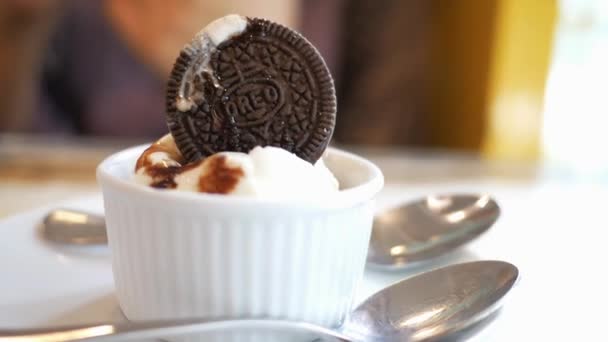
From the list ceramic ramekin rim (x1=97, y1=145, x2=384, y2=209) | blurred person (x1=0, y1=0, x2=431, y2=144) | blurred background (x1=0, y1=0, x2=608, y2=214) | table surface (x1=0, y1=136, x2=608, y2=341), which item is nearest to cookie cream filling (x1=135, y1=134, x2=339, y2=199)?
ceramic ramekin rim (x1=97, y1=145, x2=384, y2=209)

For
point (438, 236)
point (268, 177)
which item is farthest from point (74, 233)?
point (438, 236)

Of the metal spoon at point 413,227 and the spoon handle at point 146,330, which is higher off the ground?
the spoon handle at point 146,330

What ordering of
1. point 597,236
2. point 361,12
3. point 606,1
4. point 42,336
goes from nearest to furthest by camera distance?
1. point 42,336
2. point 597,236
3. point 606,1
4. point 361,12

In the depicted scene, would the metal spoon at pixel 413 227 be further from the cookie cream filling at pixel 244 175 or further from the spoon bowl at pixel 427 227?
the cookie cream filling at pixel 244 175

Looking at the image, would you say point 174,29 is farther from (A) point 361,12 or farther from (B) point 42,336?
(B) point 42,336

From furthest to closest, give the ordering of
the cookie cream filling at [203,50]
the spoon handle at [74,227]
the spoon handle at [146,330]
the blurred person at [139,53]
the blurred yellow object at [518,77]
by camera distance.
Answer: the blurred person at [139,53] < the blurred yellow object at [518,77] < the spoon handle at [74,227] < the cookie cream filling at [203,50] < the spoon handle at [146,330]

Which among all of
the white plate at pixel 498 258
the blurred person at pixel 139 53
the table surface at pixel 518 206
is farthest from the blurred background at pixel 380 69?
the white plate at pixel 498 258

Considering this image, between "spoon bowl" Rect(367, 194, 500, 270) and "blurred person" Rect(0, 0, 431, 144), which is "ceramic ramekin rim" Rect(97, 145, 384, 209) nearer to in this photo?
"spoon bowl" Rect(367, 194, 500, 270)
